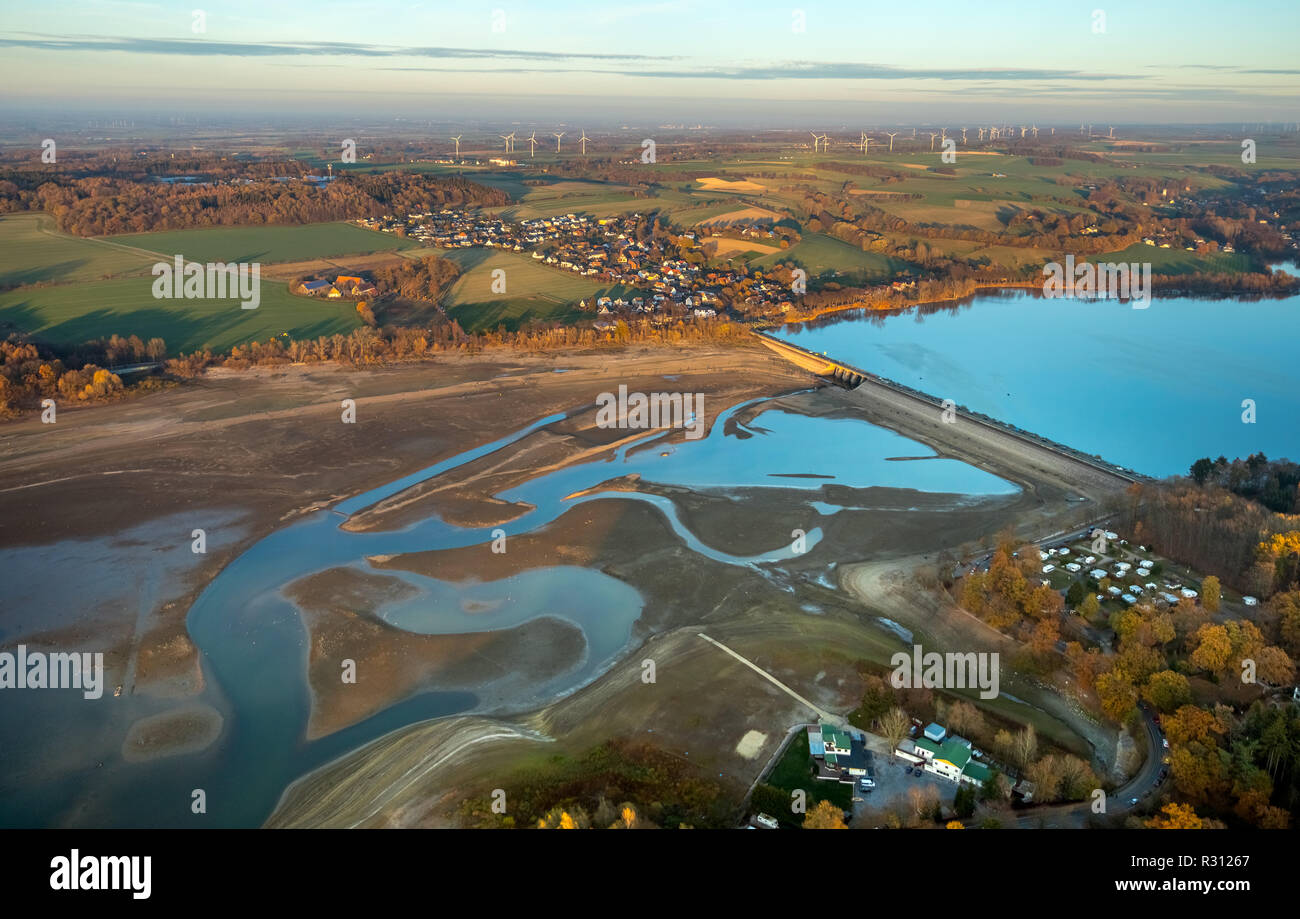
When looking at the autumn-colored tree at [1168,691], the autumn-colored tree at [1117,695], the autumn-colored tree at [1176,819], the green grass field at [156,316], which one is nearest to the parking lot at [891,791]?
the autumn-colored tree at [1176,819]

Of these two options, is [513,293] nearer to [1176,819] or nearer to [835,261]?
[835,261]

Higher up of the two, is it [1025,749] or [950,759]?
[1025,749]

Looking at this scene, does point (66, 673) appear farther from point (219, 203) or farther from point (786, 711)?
point (219, 203)

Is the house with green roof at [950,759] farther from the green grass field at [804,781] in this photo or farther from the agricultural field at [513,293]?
the agricultural field at [513,293]

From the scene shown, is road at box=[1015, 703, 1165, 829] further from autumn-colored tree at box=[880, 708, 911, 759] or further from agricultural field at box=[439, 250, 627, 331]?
agricultural field at box=[439, 250, 627, 331]

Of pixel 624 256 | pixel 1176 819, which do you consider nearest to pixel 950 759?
pixel 1176 819

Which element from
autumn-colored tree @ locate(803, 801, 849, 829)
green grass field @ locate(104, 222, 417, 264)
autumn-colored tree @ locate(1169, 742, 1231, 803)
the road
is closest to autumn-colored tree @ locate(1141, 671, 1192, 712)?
the road
